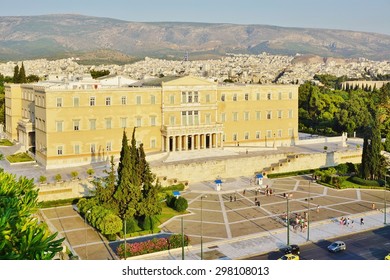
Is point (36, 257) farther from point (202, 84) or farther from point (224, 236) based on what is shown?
point (202, 84)

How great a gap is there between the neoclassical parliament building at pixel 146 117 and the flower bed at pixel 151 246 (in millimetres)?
18320

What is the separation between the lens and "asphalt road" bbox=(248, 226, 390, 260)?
25875 mm

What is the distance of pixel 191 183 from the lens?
42.1 metres

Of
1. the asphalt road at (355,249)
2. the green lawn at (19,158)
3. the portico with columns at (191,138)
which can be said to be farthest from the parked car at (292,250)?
the green lawn at (19,158)

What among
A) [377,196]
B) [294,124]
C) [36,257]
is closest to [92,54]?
[294,124]

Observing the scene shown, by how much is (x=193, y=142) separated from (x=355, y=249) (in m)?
23.3

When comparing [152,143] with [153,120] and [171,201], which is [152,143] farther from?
[171,201]

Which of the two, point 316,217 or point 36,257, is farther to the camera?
point 316,217

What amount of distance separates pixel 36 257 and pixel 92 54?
185 metres

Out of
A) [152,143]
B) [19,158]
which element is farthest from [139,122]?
[19,158]

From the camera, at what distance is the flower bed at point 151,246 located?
25.6 metres

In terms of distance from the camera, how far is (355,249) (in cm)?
2730

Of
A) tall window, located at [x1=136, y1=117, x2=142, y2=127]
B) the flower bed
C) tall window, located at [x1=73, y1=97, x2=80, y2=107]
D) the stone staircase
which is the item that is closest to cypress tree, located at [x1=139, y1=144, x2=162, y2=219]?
the flower bed
